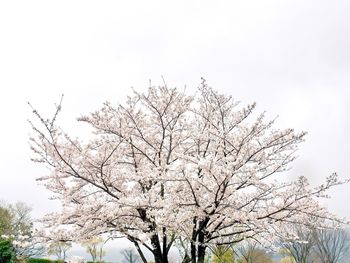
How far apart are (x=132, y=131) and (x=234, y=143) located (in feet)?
8.87

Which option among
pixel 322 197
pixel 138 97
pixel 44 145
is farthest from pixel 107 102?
pixel 322 197

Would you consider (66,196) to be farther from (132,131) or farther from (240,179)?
(240,179)

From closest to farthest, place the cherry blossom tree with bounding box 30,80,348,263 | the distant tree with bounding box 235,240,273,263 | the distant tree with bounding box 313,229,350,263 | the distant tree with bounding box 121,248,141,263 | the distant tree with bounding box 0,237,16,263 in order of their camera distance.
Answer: the cherry blossom tree with bounding box 30,80,348,263
the distant tree with bounding box 0,237,16,263
the distant tree with bounding box 313,229,350,263
the distant tree with bounding box 235,240,273,263
the distant tree with bounding box 121,248,141,263

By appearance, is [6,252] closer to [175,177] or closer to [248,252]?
[175,177]

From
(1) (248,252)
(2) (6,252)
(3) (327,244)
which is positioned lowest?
(1) (248,252)

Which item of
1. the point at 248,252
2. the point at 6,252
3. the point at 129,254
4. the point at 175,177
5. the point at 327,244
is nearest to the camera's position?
the point at 175,177

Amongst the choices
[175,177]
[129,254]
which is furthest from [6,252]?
[129,254]

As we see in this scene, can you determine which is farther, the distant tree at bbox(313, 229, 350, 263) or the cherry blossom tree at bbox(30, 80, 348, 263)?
the distant tree at bbox(313, 229, 350, 263)

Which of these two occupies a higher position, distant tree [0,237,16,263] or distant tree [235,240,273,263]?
distant tree [0,237,16,263]

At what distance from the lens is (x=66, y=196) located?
9.47 m

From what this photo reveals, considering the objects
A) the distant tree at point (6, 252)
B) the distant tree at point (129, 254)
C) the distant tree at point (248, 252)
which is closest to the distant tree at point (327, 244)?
the distant tree at point (248, 252)

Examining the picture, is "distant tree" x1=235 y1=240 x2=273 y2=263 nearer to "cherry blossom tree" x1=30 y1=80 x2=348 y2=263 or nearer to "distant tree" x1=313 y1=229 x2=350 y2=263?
"distant tree" x1=313 y1=229 x2=350 y2=263

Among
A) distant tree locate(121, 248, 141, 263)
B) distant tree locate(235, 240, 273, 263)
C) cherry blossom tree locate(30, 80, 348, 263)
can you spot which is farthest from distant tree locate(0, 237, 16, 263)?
distant tree locate(121, 248, 141, 263)

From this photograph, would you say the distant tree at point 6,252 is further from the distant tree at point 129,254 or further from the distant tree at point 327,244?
the distant tree at point 129,254
